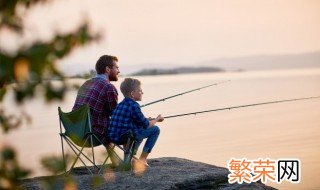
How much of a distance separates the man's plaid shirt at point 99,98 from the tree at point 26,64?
4135 millimetres

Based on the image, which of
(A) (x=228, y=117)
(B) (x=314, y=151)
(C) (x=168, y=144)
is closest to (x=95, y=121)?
(B) (x=314, y=151)

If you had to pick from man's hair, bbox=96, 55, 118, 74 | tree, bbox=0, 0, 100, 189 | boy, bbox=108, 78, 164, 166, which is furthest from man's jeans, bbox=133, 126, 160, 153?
tree, bbox=0, 0, 100, 189

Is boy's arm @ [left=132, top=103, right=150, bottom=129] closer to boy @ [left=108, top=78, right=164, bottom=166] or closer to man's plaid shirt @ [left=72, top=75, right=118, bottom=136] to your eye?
boy @ [left=108, top=78, right=164, bottom=166]

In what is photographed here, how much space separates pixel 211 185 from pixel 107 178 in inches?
36.6

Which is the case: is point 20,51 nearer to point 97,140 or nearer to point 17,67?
point 17,67

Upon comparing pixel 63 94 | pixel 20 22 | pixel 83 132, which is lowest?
pixel 83 132

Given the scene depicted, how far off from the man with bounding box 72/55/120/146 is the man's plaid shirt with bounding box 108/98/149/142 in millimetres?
157

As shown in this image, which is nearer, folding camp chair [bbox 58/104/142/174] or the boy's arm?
folding camp chair [bbox 58/104/142/174]

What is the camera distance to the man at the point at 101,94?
566 cm

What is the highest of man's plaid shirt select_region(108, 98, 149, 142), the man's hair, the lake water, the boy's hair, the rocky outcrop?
the man's hair

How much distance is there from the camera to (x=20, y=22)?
1439mm

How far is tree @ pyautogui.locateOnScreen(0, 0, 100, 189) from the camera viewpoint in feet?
4.24

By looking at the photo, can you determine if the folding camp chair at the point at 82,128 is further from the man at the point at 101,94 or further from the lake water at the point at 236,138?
the lake water at the point at 236,138

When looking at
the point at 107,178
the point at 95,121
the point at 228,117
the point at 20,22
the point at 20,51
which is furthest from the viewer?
the point at 228,117
